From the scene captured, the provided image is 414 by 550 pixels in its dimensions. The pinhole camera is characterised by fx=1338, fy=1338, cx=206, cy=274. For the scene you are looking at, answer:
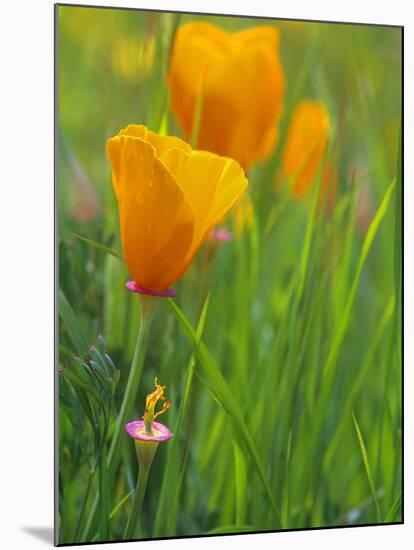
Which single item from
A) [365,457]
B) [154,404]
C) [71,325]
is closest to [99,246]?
[71,325]

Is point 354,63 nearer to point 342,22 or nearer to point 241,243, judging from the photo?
point 342,22

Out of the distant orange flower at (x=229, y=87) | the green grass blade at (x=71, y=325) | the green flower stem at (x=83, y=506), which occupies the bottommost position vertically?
the green flower stem at (x=83, y=506)

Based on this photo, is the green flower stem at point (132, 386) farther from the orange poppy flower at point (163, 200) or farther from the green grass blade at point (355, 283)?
the green grass blade at point (355, 283)

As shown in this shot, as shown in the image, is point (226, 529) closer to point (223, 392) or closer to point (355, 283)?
point (223, 392)

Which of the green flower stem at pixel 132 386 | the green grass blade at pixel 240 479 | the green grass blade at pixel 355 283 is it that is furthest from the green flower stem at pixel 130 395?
the green grass blade at pixel 355 283

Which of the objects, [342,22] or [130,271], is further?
[342,22]
